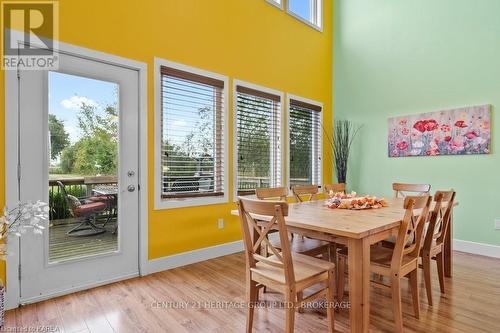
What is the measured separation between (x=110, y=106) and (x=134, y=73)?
0.42m

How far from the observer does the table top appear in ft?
5.38

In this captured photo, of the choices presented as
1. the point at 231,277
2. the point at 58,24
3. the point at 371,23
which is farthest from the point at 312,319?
the point at 371,23

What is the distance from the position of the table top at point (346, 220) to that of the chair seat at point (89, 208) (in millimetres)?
1796

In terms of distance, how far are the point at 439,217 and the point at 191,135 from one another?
2.60 meters

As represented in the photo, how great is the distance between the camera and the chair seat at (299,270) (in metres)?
1.67

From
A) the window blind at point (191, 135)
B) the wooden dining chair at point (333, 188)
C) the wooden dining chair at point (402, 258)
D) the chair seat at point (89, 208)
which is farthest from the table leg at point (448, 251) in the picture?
the chair seat at point (89, 208)

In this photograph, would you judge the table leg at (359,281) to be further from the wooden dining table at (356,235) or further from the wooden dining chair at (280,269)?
the wooden dining chair at (280,269)

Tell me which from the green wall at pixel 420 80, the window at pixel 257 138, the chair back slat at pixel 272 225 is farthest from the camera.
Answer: the window at pixel 257 138

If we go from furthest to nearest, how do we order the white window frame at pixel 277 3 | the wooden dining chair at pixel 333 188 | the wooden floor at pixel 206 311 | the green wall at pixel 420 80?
the white window frame at pixel 277 3
the green wall at pixel 420 80
the wooden dining chair at pixel 333 188
the wooden floor at pixel 206 311

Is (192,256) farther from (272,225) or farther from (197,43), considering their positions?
(197,43)

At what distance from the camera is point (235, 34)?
144 inches

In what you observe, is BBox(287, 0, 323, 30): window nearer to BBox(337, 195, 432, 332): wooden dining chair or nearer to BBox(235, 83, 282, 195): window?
BBox(235, 83, 282, 195): window

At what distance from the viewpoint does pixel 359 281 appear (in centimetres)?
164

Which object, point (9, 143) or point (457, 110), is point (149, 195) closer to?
point (9, 143)
